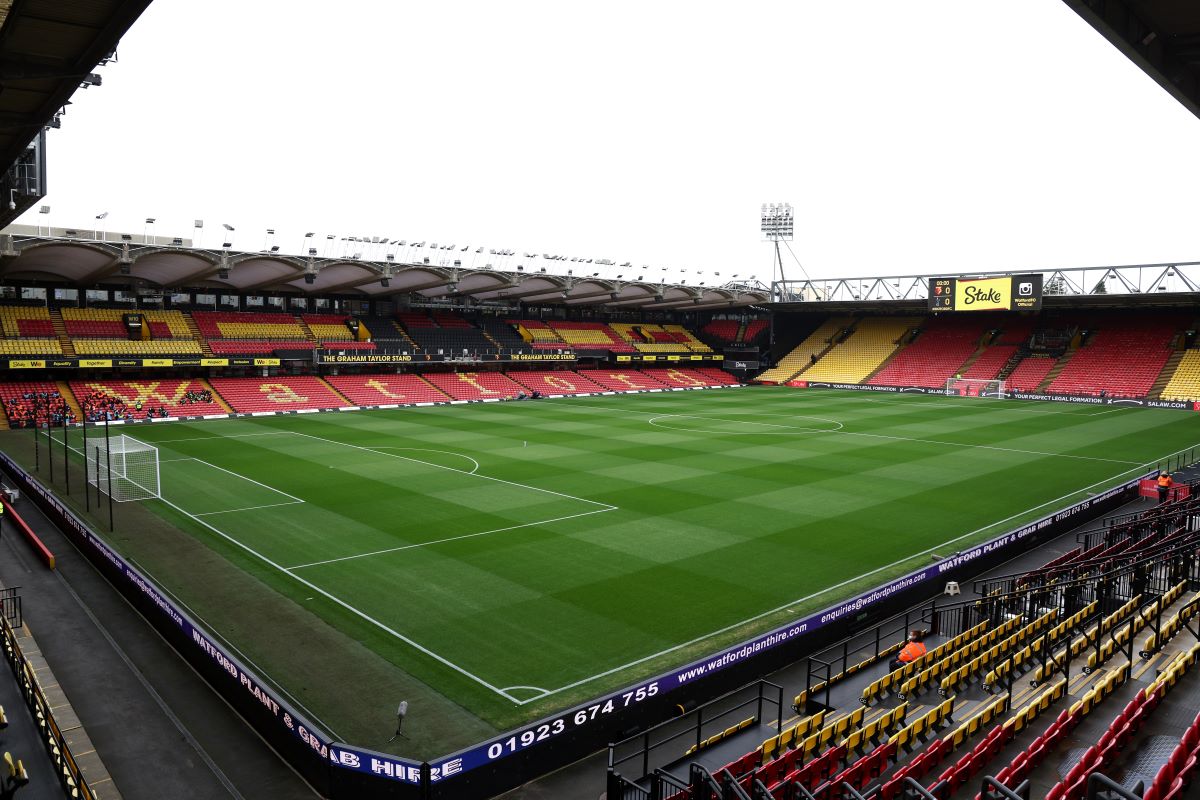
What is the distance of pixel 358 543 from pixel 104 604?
5.79m

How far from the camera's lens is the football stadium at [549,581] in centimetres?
988

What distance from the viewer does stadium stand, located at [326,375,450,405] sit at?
5581 centimetres

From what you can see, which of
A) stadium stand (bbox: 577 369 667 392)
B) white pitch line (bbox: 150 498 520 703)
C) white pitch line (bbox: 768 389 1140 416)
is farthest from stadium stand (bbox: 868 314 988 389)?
white pitch line (bbox: 150 498 520 703)

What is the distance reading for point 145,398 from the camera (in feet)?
158

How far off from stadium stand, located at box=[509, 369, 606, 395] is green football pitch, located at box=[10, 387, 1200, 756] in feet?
67.3

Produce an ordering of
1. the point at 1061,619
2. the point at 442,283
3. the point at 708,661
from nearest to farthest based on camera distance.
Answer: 1. the point at 708,661
2. the point at 1061,619
3. the point at 442,283

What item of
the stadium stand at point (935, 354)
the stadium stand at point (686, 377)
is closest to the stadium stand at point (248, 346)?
the stadium stand at point (686, 377)

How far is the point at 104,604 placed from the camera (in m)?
16.9

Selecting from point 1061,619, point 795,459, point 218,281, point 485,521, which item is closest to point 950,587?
point 1061,619

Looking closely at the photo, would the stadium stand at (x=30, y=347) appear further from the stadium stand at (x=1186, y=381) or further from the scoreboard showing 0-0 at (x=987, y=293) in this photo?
the stadium stand at (x=1186, y=381)

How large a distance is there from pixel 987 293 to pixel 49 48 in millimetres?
63047

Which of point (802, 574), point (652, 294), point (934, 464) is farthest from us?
point (652, 294)

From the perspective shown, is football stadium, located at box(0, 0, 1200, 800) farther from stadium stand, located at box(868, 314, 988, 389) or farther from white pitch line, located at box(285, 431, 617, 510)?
stadium stand, located at box(868, 314, 988, 389)

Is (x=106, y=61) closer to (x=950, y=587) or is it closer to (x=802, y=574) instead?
(x=802, y=574)
